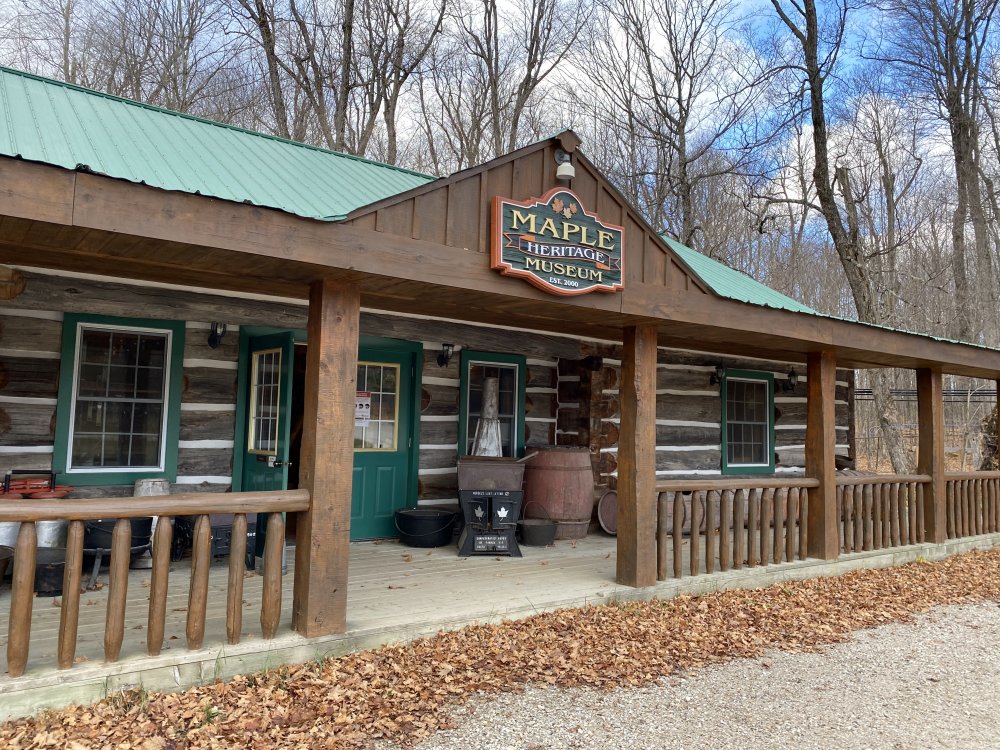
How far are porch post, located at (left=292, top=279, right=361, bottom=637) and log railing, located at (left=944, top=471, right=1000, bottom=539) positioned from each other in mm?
7699

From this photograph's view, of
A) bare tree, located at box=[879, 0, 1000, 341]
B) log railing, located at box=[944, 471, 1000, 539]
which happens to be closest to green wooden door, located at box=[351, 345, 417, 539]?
log railing, located at box=[944, 471, 1000, 539]

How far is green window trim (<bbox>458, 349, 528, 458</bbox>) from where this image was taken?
311 inches

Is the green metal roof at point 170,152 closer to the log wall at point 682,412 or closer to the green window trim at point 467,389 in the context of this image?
the green window trim at point 467,389

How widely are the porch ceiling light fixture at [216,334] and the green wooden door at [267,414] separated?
12.4 inches

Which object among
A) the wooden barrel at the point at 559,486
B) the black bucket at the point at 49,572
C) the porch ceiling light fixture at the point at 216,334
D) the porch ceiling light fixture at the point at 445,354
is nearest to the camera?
the black bucket at the point at 49,572

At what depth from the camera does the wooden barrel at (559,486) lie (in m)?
7.80

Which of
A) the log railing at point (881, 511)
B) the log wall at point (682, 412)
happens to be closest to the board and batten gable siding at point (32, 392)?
the log wall at point (682, 412)

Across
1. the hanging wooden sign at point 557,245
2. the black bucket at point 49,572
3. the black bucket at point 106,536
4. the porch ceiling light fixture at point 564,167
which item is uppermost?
the porch ceiling light fixture at point 564,167

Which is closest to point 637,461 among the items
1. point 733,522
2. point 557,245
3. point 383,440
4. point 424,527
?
point 733,522

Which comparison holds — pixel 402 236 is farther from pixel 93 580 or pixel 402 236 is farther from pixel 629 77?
pixel 629 77

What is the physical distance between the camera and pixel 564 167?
4.98 metres

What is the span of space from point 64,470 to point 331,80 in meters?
13.5

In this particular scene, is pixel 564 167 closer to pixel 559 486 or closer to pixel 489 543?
pixel 489 543

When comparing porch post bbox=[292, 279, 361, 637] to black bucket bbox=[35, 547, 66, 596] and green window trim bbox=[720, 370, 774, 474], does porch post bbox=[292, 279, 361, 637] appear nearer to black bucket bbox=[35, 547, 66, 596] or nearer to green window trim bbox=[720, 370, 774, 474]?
black bucket bbox=[35, 547, 66, 596]
